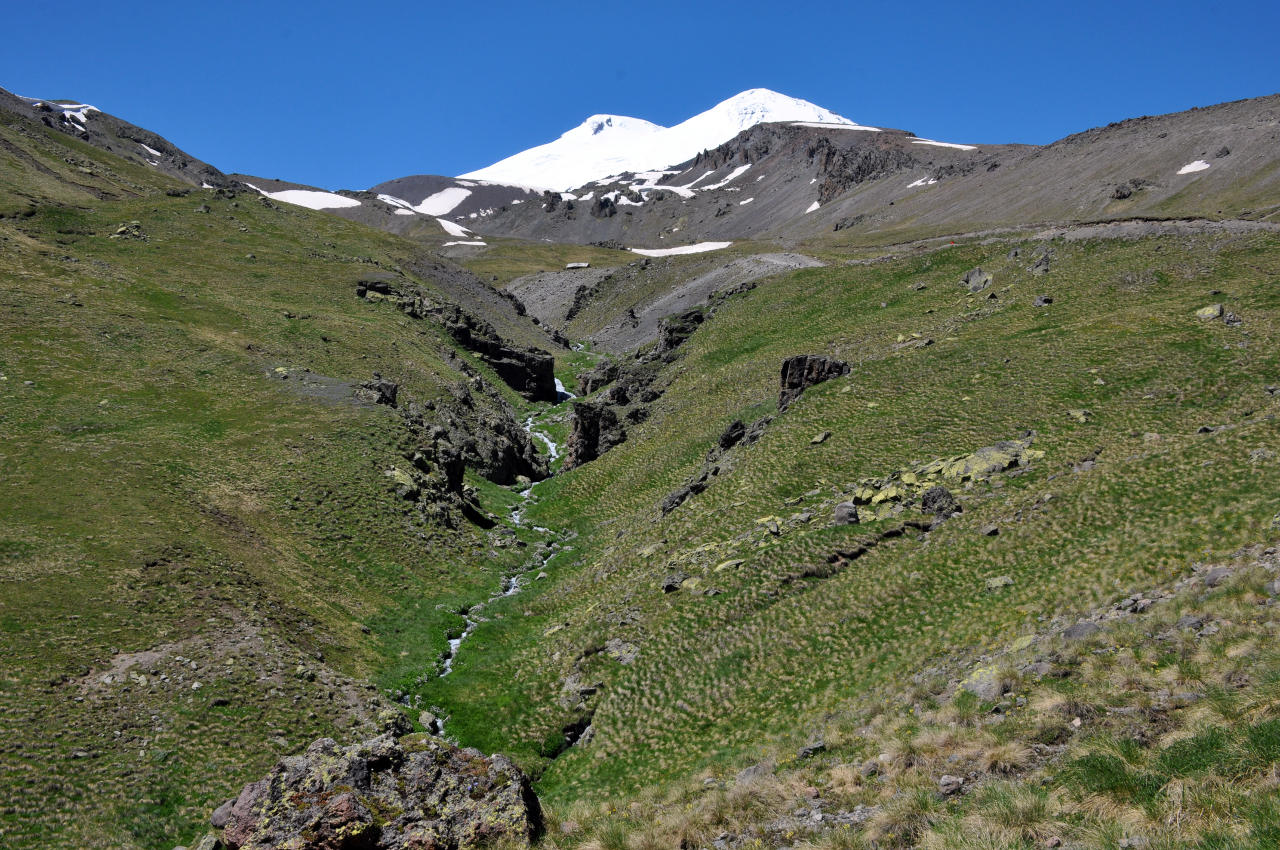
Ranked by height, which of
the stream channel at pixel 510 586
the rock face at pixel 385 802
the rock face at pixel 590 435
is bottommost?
the stream channel at pixel 510 586

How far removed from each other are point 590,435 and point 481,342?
3076 cm

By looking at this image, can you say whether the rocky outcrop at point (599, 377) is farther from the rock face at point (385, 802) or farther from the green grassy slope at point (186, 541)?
the rock face at point (385, 802)

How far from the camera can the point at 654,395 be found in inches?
2881

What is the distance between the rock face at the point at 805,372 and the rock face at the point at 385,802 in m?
38.6

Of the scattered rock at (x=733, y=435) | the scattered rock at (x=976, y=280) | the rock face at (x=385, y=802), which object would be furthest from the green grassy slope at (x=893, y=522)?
the rock face at (x=385, y=802)

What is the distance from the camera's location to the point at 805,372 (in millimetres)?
53562

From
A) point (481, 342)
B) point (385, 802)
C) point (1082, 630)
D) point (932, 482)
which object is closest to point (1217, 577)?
point (1082, 630)

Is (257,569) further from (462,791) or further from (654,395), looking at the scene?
(654,395)

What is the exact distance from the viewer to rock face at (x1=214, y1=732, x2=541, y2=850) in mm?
15523

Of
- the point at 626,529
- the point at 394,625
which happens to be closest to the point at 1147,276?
the point at 626,529

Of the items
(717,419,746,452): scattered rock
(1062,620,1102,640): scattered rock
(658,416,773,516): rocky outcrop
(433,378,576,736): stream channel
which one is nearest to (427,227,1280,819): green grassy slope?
(433,378,576,736): stream channel

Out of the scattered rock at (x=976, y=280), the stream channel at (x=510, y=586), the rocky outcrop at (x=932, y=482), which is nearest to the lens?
the rocky outcrop at (x=932, y=482)

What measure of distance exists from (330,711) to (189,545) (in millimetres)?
12583

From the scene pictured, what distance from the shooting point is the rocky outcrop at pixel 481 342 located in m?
89.2
